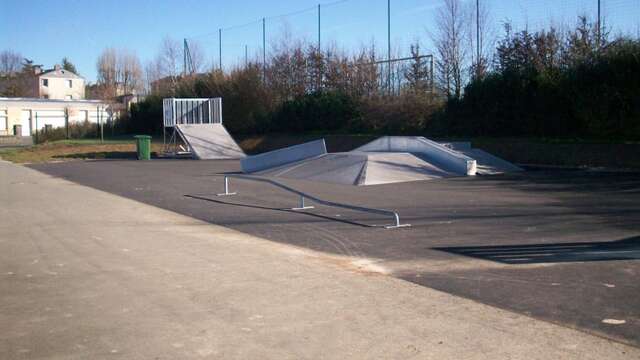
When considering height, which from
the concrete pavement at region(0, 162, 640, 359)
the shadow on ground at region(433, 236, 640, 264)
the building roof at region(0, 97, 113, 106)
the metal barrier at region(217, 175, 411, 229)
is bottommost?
the concrete pavement at region(0, 162, 640, 359)

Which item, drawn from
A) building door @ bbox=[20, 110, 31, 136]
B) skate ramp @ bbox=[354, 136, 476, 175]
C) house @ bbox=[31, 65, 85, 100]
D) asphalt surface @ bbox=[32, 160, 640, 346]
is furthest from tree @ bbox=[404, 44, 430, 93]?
house @ bbox=[31, 65, 85, 100]

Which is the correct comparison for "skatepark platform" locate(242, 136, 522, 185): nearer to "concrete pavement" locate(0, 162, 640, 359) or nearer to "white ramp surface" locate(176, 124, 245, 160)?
"white ramp surface" locate(176, 124, 245, 160)

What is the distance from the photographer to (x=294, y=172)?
2366 cm

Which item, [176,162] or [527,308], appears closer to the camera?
[527,308]

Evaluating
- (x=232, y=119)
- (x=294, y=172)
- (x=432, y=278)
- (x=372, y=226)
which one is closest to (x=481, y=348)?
(x=432, y=278)

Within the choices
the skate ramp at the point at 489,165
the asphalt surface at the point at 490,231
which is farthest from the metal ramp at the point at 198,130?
the skate ramp at the point at 489,165

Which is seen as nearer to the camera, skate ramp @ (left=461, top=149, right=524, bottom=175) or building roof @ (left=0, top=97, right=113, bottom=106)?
skate ramp @ (left=461, top=149, right=524, bottom=175)

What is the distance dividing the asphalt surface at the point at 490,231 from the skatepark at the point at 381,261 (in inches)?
1.5

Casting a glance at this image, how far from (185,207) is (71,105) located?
2522 inches

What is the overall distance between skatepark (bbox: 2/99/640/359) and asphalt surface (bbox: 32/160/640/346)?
0.13ft

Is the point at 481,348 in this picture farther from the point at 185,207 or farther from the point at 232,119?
the point at 232,119

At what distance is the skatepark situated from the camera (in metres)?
6.13

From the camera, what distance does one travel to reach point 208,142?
121 ft

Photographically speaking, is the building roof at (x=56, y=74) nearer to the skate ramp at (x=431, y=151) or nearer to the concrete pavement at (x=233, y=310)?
the skate ramp at (x=431, y=151)
